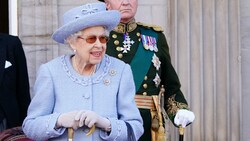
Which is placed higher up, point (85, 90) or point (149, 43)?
point (149, 43)

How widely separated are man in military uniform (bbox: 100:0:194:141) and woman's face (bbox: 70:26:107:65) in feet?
2.76

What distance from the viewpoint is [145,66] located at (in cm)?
438

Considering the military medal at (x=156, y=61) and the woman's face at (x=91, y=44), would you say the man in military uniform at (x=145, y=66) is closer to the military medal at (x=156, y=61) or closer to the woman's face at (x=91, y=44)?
the military medal at (x=156, y=61)

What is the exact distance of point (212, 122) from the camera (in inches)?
247

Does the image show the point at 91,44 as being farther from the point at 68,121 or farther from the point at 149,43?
the point at 149,43

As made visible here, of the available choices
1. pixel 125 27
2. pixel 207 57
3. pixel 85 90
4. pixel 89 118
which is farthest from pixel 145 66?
pixel 207 57

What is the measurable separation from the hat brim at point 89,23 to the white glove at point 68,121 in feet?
1.31

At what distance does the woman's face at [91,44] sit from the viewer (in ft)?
11.2

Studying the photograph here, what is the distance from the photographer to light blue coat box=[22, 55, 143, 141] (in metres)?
3.41

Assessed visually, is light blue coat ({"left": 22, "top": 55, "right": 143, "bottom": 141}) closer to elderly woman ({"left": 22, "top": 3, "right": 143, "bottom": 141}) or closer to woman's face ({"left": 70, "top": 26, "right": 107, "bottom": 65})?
elderly woman ({"left": 22, "top": 3, "right": 143, "bottom": 141})

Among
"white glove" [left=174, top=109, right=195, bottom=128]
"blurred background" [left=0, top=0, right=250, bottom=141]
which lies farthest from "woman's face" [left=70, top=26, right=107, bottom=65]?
"blurred background" [left=0, top=0, right=250, bottom=141]

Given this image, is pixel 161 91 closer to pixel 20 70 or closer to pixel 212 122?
pixel 20 70

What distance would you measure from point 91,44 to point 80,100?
276mm

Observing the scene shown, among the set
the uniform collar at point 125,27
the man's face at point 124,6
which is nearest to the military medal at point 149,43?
the uniform collar at point 125,27
